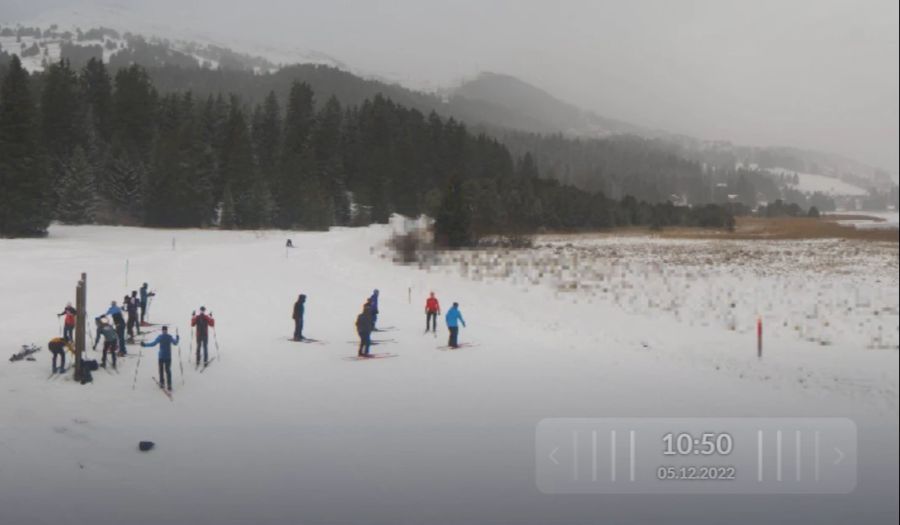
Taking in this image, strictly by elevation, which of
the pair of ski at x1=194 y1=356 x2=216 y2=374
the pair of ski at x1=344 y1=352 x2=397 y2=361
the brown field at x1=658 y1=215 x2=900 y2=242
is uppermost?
the brown field at x1=658 y1=215 x2=900 y2=242

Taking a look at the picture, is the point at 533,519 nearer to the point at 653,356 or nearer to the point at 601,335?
the point at 653,356

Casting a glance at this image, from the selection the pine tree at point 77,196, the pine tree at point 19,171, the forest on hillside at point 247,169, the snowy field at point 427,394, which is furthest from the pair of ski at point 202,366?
the pine tree at point 77,196

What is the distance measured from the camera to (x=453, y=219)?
4472cm

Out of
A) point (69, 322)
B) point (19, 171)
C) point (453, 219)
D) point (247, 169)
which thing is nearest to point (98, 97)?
point (247, 169)

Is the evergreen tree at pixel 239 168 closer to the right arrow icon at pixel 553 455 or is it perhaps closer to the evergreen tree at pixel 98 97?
the evergreen tree at pixel 98 97

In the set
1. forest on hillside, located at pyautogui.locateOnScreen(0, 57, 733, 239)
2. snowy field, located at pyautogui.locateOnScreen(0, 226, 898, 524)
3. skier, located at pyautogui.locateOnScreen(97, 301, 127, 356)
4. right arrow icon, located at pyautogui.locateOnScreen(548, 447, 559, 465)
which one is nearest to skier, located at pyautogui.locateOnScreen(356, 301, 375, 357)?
snowy field, located at pyautogui.locateOnScreen(0, 226, 898, 524)

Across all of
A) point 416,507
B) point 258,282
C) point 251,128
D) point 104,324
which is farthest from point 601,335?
point 251,128

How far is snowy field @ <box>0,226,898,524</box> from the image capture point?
8.12 meters

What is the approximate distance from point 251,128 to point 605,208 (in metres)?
57.9

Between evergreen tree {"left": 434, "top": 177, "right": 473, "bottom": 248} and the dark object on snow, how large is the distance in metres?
30.2

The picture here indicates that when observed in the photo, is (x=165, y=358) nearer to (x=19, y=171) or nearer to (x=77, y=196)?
(x=19, y=171)

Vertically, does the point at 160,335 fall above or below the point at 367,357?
above
